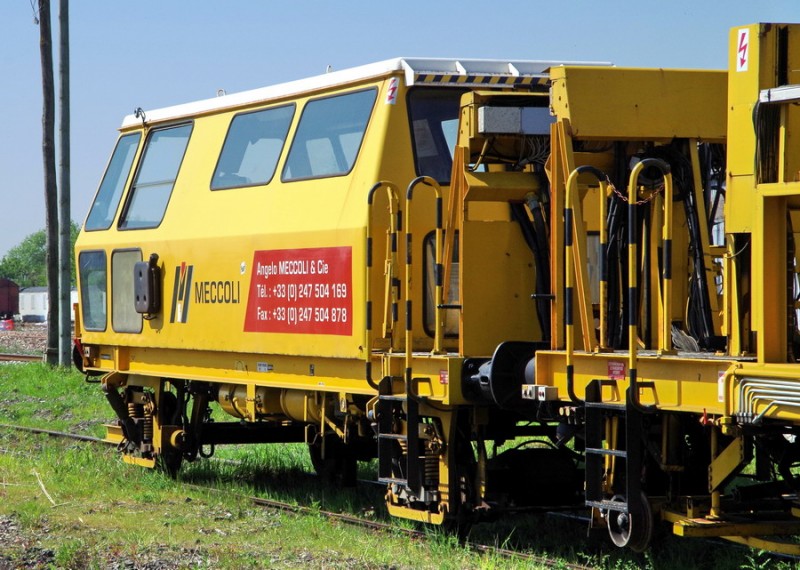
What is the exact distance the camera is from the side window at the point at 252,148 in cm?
1084

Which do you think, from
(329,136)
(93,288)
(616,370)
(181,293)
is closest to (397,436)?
(616,370)

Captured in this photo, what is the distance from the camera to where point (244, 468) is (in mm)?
13234

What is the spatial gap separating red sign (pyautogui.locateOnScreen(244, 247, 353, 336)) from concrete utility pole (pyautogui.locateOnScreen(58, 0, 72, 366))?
13.0 m

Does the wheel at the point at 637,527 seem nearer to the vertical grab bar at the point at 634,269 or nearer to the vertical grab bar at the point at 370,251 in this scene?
the vertical grab bar at the point at 634,269

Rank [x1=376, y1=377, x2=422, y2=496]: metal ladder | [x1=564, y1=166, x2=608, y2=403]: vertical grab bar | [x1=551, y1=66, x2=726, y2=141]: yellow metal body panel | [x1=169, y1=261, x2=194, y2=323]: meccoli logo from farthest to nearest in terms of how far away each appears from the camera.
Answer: [x1=169, y1=261, x2=194, y2=323]: meccoli logo → [x1=376, y1=377, x2=422, y2=496]: metal ladder → [x1=551, y1=66, x2=726, y2=141]: yellow metal body panel → [x1=564, y1=166, x2=608, y2=403]: vertical grab bar

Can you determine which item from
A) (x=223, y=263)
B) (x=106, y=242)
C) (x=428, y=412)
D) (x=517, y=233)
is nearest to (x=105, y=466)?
(x=106, y=242)

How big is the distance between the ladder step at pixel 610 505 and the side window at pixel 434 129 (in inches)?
123

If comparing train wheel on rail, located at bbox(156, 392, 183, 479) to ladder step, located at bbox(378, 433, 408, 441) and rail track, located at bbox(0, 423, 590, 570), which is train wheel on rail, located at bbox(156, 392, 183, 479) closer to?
rail track, located at bbox(0, 423, 590, 570)

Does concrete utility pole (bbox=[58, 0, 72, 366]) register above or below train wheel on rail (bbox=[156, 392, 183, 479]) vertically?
above

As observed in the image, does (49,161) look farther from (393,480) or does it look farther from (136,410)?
(393,480)

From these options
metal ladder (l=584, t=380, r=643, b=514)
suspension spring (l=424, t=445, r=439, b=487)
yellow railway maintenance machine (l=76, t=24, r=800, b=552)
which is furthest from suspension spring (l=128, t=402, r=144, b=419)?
metal ladder (l=584, t=380, r=643, b=514)

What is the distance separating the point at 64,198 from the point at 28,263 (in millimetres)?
130671

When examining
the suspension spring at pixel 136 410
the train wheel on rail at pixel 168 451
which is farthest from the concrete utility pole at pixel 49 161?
the train wheel on rail at pixel 168 451

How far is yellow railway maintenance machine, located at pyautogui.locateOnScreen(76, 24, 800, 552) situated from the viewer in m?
6.84
